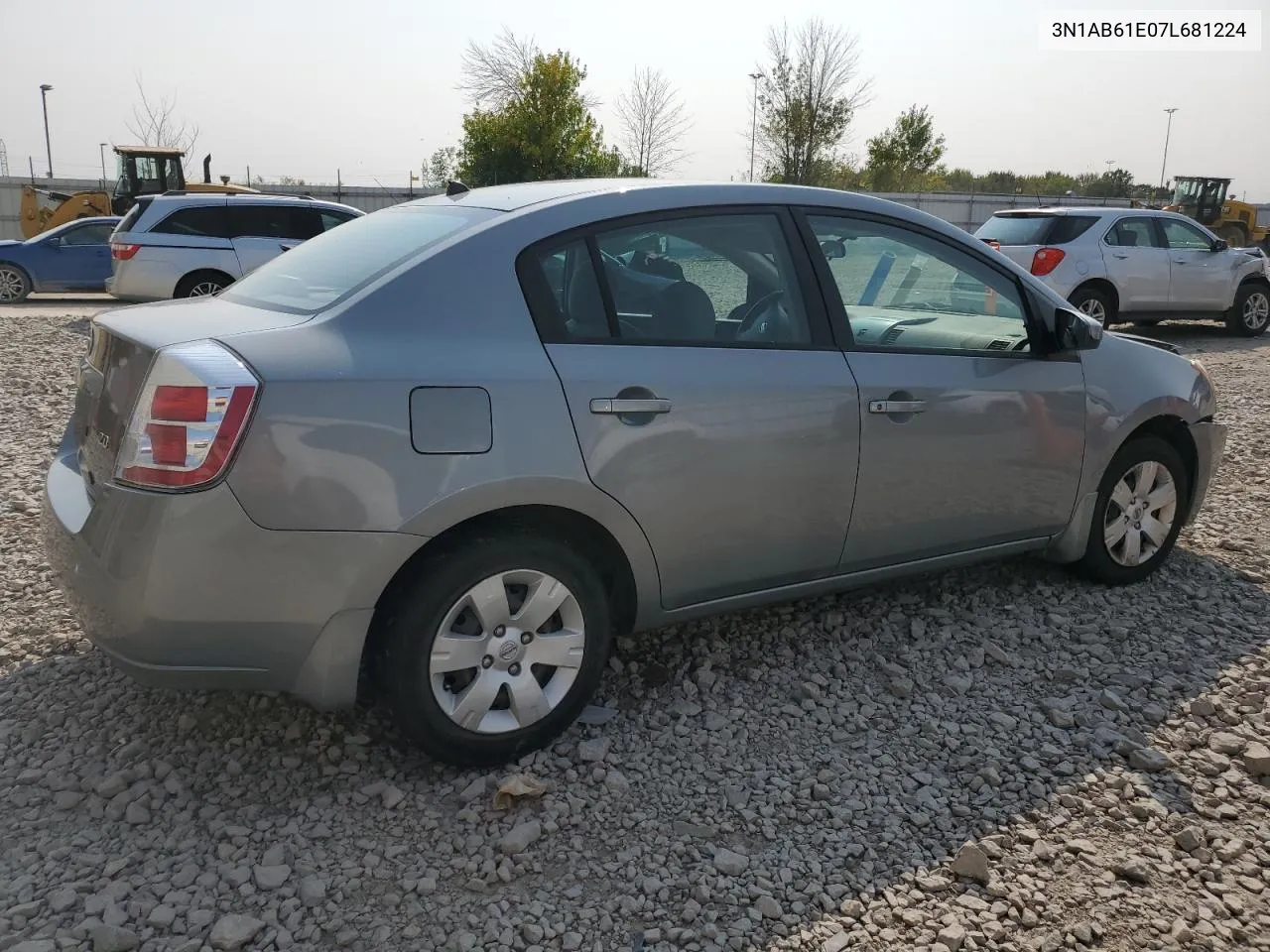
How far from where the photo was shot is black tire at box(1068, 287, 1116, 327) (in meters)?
12.7

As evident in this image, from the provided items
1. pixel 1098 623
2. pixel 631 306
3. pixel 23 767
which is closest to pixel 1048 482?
pixel 1098 623

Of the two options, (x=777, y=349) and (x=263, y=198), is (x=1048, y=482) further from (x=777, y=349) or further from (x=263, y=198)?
(x=263, y=198)

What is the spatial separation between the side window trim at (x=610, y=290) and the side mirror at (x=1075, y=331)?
1.07 m

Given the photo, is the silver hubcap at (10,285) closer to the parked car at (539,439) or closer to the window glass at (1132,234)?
the parked car at (539,439)

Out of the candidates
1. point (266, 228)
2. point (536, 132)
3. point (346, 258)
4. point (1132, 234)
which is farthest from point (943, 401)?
point (536, 132)

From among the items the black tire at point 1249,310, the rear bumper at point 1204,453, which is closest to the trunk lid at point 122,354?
the rear bumper at point 1204,453

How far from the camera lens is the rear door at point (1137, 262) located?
12750 mm

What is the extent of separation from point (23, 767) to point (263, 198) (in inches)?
476

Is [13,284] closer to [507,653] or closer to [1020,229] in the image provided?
[1020,229]

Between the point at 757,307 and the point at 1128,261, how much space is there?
11.1 metres

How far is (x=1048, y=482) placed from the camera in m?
4.11

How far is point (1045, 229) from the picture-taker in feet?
41.5

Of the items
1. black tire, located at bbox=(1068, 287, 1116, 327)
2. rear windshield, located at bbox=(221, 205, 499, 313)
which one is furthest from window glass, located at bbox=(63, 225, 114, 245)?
rear windshield, located at bbox=(221, 205, 499, 313)

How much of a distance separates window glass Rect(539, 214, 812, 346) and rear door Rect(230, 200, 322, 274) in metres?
10.9
